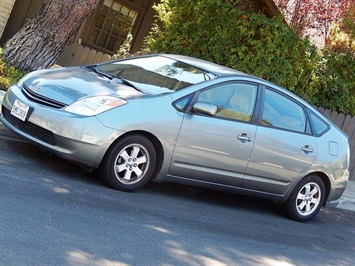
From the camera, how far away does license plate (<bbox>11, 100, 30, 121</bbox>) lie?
730cm

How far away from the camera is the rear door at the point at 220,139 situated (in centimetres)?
773

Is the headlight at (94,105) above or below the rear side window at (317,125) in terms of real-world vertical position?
below

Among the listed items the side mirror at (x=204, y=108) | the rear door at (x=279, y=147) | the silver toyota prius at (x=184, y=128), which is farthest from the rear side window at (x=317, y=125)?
the side mirror at (x=204, y=108)

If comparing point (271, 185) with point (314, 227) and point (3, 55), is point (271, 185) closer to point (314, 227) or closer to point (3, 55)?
point (314, 227)

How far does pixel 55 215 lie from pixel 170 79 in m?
2.67

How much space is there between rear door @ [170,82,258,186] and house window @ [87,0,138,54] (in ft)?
33.8

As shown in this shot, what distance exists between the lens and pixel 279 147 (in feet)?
27.7

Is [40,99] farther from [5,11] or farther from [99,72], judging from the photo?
[5,11]

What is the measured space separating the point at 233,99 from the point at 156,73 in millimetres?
985

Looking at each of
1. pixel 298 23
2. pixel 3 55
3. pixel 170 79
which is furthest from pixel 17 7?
pixel 170 79

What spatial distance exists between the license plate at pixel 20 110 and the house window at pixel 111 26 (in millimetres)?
10607

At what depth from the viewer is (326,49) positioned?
1387cm

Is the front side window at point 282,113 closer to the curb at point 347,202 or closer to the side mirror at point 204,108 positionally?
the side mirror at point 204,108

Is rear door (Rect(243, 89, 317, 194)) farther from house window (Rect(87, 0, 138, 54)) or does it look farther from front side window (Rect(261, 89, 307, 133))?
house window (Rect(87, 0, 138, 54))
